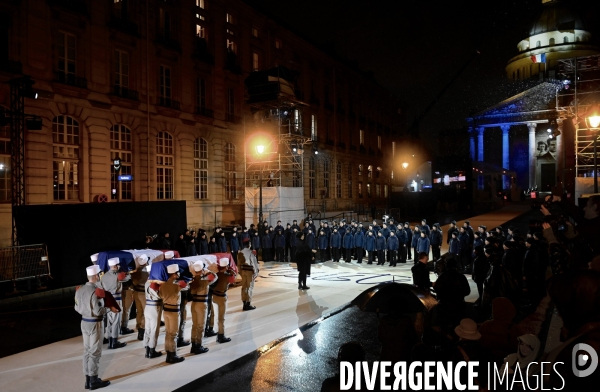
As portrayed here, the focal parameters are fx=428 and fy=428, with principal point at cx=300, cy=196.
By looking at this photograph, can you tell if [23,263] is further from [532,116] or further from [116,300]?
[532,116]

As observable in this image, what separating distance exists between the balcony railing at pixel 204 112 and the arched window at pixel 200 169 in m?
1.84

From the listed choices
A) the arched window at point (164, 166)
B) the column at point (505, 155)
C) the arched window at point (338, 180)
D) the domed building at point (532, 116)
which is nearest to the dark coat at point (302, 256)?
the arched window at point (164, 166)

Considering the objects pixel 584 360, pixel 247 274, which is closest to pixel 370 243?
pixel 247 274

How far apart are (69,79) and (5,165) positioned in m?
5.49

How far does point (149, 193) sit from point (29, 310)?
46.9 ft

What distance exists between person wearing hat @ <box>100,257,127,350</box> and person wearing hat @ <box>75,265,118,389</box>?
136 cm

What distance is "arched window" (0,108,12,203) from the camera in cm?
2028

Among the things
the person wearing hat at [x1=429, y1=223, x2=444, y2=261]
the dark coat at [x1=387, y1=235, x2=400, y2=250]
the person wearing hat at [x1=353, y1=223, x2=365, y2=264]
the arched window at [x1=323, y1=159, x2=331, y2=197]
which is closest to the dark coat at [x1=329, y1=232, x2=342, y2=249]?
the person wearing hat at [x1=353, y1=223, x2=365, y2=264]

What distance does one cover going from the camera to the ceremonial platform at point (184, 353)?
23.6ft

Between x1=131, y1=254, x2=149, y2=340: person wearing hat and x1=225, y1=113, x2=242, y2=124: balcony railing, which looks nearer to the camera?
x1=131, y1=254, x2=149, y2=340: person wearing hat

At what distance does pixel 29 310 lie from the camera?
502 inches

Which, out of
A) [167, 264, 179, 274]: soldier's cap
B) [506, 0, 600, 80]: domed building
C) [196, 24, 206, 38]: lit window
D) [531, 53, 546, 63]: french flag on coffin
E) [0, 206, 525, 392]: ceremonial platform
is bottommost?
[0, 206, 525, 392]: ceremonial platform

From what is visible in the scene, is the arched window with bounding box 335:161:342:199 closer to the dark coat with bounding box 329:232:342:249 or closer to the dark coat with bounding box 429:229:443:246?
the dark coat with bounding box 329:232:342:249

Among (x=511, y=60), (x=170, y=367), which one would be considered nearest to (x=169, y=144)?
(x=170, y=367)
